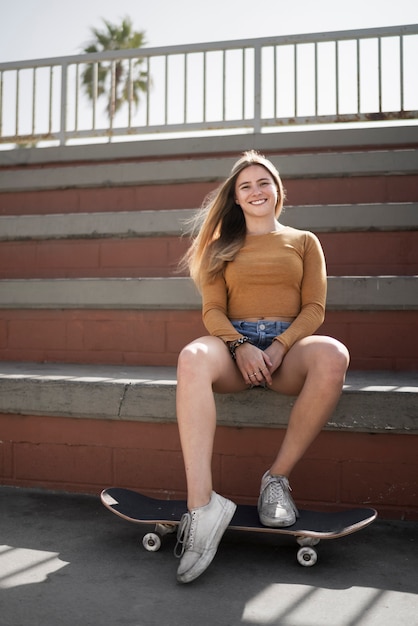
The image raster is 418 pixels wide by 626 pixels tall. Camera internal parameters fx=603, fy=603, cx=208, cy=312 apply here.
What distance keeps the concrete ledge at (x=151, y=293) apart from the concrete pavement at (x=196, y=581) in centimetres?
97

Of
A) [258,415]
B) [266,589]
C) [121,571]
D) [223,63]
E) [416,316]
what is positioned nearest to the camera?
[266,589]

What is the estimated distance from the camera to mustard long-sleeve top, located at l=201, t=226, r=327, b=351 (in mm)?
2203

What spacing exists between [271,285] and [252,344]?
24 centimetres

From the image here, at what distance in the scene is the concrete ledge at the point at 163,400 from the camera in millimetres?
1978


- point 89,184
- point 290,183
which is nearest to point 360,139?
point 290,183

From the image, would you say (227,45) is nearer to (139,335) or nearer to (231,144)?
(231,144)

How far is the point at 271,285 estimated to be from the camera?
88.0 inches

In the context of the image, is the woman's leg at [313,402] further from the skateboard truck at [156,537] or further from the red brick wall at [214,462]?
the skateboard truck at [156,537]

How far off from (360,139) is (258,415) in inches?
106

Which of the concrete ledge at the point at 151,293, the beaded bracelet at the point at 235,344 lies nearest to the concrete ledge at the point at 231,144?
the concrete ledge at the point at 151,293

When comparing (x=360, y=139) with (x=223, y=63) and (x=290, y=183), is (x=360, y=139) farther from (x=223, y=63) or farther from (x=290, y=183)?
(x=223, y=63)

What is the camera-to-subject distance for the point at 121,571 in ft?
5.50

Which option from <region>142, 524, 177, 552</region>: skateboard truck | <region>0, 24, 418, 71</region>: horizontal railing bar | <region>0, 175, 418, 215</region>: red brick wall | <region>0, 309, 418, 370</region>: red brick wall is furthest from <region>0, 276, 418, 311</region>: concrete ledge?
<region>0, 24, 418, 71</region>: horizontal railing bar

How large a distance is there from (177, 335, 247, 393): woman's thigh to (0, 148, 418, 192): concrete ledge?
6.24ft
